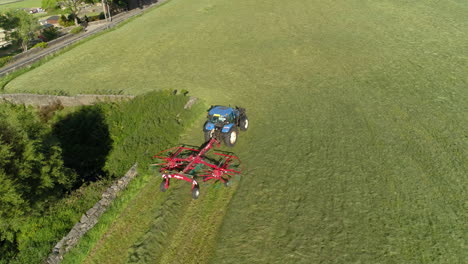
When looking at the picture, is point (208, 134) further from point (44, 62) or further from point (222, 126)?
point (44, 62)

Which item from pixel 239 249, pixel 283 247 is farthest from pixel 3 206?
pixel 283 247

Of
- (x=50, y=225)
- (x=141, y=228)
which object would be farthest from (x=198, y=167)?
(x=50, y=225)

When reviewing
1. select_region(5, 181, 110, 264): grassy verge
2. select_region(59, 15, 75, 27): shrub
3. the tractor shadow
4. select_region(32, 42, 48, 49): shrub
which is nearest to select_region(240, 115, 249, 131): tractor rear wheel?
select_region(5, 181, 110, 264): grassy verge

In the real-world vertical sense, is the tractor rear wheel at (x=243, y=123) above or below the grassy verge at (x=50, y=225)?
above

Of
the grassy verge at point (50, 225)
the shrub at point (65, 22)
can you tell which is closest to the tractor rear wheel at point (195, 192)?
the grassy verge at point (50, 225)

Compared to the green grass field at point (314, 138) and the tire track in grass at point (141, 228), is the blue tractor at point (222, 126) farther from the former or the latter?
the tire track in grass at point (141, 228)

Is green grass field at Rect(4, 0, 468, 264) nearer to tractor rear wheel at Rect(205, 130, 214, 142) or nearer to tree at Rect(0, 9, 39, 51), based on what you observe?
tractor rear wheel at Rect(205, 130, 214, 142)
